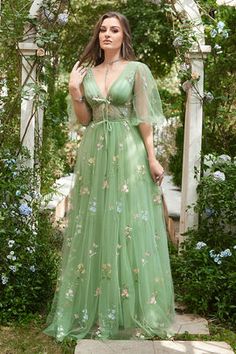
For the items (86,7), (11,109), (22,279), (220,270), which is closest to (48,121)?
(11,109)

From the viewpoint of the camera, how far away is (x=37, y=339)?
11.2ft

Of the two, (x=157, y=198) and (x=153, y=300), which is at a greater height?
(x=157, y=198)

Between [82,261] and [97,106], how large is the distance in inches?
36.8

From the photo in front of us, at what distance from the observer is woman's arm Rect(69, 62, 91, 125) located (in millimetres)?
3344

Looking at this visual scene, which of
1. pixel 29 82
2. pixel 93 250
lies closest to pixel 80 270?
pixel 93 250

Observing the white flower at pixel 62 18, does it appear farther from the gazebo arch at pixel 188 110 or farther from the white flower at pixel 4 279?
the white flower at pixel 4 279

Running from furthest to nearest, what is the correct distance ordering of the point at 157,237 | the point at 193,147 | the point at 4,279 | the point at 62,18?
1. the point at 193,147
2. the point at 62,18
3. the point at 4,279
4. the point at 157,237

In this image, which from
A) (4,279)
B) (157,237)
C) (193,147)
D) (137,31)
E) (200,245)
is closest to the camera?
(157,237)

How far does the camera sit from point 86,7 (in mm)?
8930

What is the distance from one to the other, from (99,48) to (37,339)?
5.91 ft

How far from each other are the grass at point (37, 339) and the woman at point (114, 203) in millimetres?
85

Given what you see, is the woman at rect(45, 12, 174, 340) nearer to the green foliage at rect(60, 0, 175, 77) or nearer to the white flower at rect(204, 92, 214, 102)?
the white flower at rect(204, 92, 214, 102)

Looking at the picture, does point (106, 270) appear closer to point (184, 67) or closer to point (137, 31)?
point (184, 67)

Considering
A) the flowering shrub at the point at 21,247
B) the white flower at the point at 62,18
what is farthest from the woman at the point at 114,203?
the white flower at the point at 62,18
